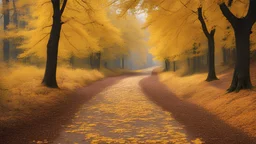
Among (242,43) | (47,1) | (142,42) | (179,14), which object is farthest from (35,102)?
(142,42)

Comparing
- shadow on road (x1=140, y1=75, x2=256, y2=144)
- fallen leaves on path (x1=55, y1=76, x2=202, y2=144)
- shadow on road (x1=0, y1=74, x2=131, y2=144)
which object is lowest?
shadow on road (x1=140, y1=75, x2=256, y2=144)

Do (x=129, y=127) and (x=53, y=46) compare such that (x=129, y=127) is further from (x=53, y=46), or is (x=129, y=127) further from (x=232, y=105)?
(x=53, y=46)

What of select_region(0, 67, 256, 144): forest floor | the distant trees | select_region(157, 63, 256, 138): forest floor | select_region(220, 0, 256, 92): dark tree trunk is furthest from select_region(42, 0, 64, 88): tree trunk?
select_region(220, 0, 256, 92): dark tree trunk

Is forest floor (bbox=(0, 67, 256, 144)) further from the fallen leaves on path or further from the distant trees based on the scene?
the distant trees

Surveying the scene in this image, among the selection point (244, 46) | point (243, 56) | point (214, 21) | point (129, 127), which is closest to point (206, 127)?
point (129, 127)

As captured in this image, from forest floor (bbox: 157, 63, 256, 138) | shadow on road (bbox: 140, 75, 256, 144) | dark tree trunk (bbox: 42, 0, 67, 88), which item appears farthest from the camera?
dark tree trunk (bbox: 42, 0, 67, 88)

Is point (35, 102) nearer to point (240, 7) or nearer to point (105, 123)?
point (105, 123)

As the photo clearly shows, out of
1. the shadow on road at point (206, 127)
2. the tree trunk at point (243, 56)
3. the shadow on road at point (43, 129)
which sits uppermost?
the tree trunk at point (243, 56)

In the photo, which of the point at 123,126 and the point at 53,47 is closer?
the point at 123,126

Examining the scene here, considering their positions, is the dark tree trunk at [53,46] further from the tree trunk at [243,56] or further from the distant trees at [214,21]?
the tree trunk at [243,56]

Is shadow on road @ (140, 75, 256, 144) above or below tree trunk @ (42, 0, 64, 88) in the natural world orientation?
below

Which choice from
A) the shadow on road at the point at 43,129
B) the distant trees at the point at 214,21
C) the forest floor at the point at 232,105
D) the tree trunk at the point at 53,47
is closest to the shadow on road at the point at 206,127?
the forest floor at the point at 232,105

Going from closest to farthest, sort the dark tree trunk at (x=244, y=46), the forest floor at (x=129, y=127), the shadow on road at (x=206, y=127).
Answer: the shadow on road at (x=206, y=127) → the forest floor at (x=129, y=127) → the dark tree trunk at (x=244, y=46)

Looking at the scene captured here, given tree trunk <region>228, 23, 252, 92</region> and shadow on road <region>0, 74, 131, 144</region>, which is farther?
tree trunk <region>228, 23, 252, 92</region>
